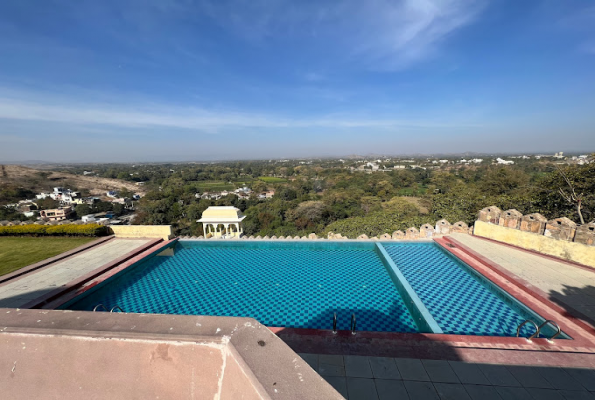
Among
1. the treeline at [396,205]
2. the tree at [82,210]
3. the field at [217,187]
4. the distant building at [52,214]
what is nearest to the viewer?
the treeline at [396,205]

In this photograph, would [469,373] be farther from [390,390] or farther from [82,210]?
[82,210]

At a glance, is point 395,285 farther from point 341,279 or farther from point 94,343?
point 94,343

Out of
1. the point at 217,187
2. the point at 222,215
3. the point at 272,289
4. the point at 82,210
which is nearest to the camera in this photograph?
the point at 272,289

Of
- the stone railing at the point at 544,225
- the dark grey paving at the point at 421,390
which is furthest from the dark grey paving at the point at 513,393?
the stone railing at the point at 544,225

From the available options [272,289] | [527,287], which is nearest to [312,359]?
[272,289]

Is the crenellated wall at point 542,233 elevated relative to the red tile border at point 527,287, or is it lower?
elevated

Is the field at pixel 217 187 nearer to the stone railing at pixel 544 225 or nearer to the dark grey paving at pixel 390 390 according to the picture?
the stone railing at pixel 544 225

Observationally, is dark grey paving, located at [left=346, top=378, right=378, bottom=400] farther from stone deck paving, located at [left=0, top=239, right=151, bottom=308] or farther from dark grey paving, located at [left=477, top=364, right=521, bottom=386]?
stone deck paving, located at [left=0, top=239, right=151, bottom=308]
